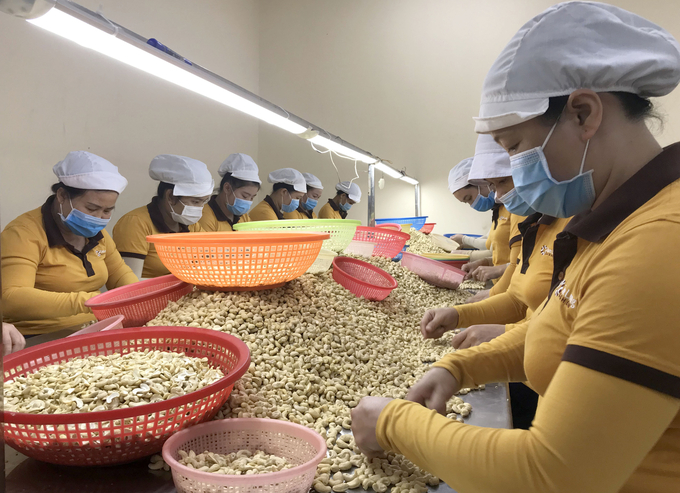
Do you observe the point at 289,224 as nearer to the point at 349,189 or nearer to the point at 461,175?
the point at 461,175

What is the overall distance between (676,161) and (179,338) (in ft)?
3.37

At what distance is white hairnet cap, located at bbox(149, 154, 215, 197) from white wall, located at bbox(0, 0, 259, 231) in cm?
104

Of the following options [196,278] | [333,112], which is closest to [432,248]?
[196,278]

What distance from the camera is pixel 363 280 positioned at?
1.94 m

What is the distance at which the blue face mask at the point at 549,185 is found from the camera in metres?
0.71

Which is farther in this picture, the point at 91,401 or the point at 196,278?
the point at 196,278

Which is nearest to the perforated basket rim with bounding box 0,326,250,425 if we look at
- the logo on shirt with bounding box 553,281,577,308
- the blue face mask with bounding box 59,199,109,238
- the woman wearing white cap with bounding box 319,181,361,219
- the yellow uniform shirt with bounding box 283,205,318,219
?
the logo on shirt with bounding box 553,281,577,308

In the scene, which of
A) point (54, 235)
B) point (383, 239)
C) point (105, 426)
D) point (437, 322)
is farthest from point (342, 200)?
point (105, 426)

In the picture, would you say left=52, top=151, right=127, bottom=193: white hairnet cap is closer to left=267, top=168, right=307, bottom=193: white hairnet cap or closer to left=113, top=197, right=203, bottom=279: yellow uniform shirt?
left=113, top=197, right=203, bottom=279: yellow uniform shirt

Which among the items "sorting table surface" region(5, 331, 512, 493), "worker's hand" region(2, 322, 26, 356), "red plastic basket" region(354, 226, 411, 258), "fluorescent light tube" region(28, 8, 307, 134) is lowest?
"sorting table surface" region(5, 331, 512, 493)

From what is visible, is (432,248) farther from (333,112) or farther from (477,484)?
(333,112)

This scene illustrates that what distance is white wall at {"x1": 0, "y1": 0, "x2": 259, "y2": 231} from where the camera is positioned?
3.45 m

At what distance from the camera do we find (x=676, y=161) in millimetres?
621

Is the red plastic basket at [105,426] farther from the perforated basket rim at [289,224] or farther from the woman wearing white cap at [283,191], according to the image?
the woman wearing white cap at [283,191]
